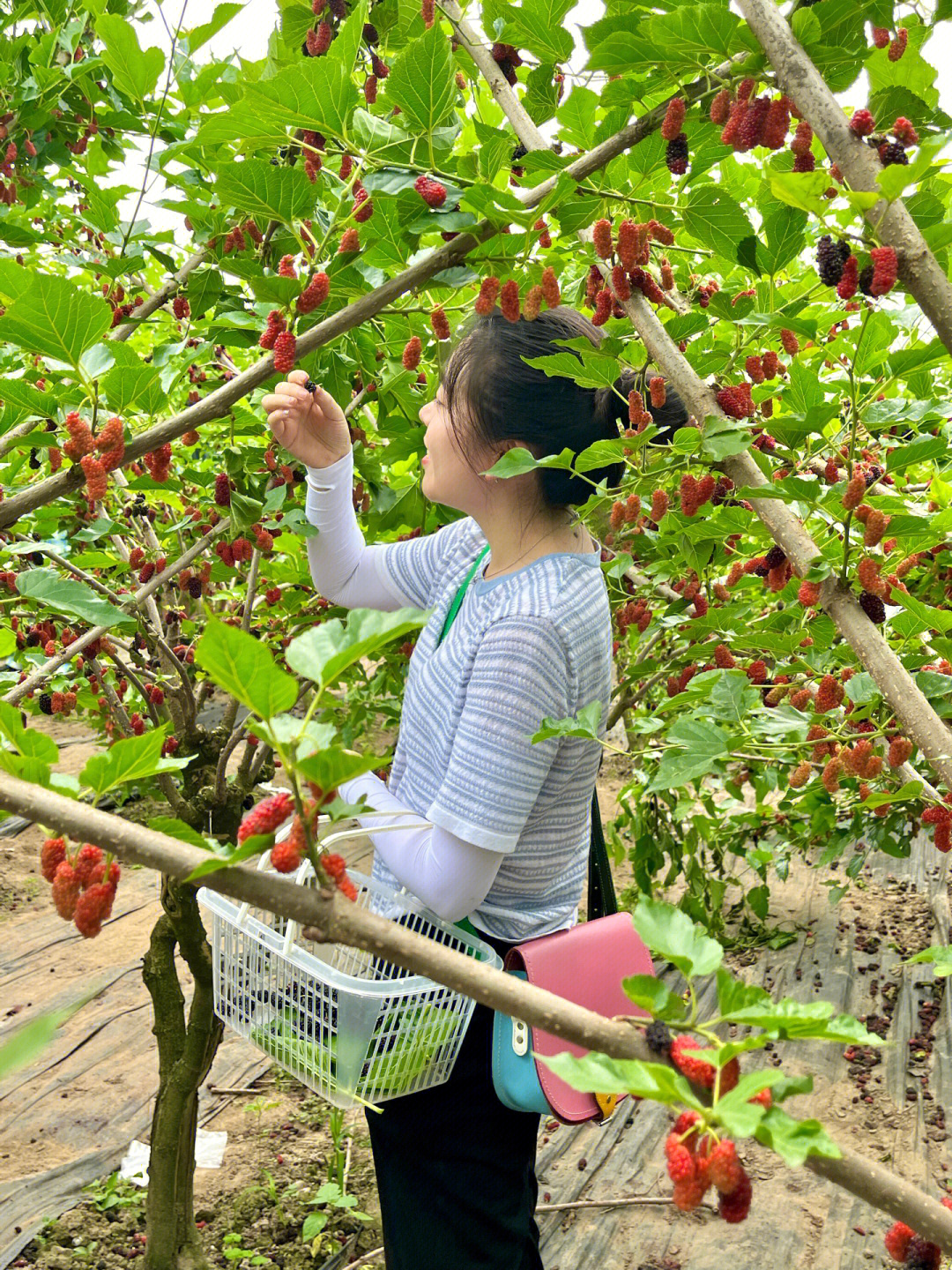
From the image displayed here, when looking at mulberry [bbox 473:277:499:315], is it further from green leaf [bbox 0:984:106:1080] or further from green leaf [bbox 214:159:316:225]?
green leaf [bbox 0:984:106:1080]

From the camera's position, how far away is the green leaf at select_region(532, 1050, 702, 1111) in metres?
0.43

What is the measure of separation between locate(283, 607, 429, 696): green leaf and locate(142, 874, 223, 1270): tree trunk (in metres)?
1.47

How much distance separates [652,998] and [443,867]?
25.5 inches

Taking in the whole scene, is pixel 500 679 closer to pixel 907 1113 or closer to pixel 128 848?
pixel 128 848

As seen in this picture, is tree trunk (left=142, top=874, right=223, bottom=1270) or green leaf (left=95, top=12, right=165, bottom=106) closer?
green leaf (left=95, top=12, right=165, bottom=106)

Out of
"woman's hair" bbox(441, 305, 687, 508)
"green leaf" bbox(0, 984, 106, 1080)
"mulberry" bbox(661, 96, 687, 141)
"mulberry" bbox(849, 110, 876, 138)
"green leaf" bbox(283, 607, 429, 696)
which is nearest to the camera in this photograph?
"green leaf" bbox(0, 984, 106, 1080)

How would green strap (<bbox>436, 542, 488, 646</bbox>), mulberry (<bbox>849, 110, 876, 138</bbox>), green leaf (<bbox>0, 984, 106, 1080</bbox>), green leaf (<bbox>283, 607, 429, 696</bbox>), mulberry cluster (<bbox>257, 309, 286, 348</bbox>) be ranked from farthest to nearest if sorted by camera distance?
green strap (<bbox>436, 542, 488, 646</bbox>) → mulberry cluster (<bbox>257, 309, 286, 348</bbox>) → mulberry (<bbox>849, 110, 876, 138</bbox>) → green leaf (<bbox>283, 607, 429, 696</bbox>) → green leaf (<bbox>0, 984, 106, 1080</bbox>)

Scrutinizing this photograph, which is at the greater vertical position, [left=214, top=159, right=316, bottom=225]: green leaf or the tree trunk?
[left=214, top=159, right=316, bottom=225]: green leaf

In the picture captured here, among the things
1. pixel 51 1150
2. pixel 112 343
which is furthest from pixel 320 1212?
pixel 112 343

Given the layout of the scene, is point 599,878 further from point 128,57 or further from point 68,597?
point 128,57

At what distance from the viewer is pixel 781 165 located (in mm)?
999

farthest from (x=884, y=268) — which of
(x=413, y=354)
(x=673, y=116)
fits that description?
(x=413, y=354)

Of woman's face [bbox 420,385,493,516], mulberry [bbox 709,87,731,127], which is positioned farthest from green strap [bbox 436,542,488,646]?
mulberry [bbox 709,87,731,127]

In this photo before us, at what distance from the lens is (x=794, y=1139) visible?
17.1 inches
